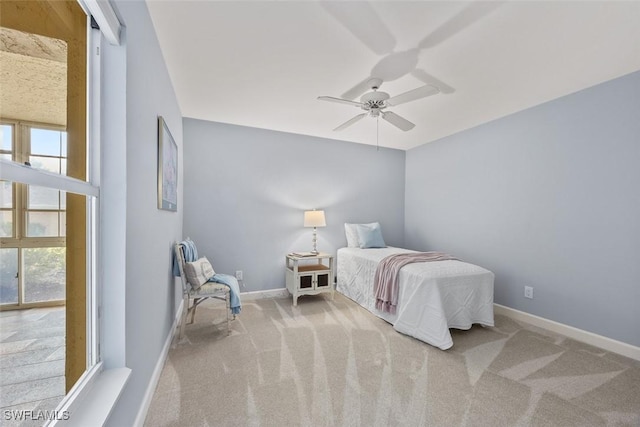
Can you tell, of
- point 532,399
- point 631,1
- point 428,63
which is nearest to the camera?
point 631,1

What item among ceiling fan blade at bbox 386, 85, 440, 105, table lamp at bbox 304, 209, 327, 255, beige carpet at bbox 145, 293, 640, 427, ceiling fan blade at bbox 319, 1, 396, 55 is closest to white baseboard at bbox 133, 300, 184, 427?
beige carpet at bbox 145, 293, 640, 427

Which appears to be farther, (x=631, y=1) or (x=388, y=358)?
(x=388, y=358)

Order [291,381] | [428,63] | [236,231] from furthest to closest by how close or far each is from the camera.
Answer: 1. [236,231]
2. [428,63]
3. [291,381]

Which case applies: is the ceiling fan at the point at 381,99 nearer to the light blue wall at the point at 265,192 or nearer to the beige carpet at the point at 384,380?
the light blue wall at the point at 265,192

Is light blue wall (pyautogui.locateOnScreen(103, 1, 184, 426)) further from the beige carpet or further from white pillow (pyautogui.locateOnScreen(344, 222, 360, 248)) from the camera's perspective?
white pillow (pyautogui.locateOnScreen(344, 222, 360, 248))

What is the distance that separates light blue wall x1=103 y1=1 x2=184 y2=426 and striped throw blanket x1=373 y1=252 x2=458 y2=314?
83.9 inches

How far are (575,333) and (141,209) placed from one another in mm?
3897

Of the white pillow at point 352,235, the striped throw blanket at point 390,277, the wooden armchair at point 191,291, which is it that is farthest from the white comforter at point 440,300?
the wooden armchair at point 191,291

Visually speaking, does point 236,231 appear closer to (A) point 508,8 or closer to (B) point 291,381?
(B) point 291,381

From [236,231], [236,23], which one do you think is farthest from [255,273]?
[236,23]

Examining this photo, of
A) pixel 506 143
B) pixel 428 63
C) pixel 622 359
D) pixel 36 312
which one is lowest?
pixel 622 359

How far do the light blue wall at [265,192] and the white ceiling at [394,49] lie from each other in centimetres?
73

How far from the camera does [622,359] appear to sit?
2209 millimetres

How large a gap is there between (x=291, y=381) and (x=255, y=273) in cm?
205
